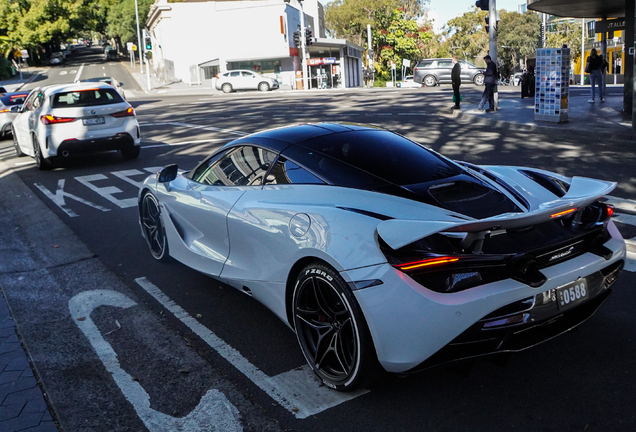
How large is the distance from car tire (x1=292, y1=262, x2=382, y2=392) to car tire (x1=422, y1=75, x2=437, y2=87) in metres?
41.4

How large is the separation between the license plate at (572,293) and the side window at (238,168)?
6.90 feet

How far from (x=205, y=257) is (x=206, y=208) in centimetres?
38

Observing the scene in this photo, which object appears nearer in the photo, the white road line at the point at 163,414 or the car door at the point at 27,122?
the white road line at the point at 163,414

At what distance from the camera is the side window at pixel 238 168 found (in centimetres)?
452

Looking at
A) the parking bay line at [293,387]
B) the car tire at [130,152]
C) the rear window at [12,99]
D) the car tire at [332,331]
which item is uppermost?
the rear window at [12,99]

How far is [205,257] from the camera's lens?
16.2 feet

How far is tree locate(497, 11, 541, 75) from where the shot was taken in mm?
82125

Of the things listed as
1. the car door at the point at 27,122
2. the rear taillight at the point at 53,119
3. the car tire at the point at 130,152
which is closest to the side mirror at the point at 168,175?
the rear taillight at the point at 53,119

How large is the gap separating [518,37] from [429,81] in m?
45.1

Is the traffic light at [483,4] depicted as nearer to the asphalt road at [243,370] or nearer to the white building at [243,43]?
the asphalt road at [243,370]

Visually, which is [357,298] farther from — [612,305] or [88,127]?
[88,127]

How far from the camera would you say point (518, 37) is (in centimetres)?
8244

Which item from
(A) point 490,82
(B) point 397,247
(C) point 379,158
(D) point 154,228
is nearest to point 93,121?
(D) point 154,228

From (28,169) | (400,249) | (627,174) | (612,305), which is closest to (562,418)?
(400,249)
